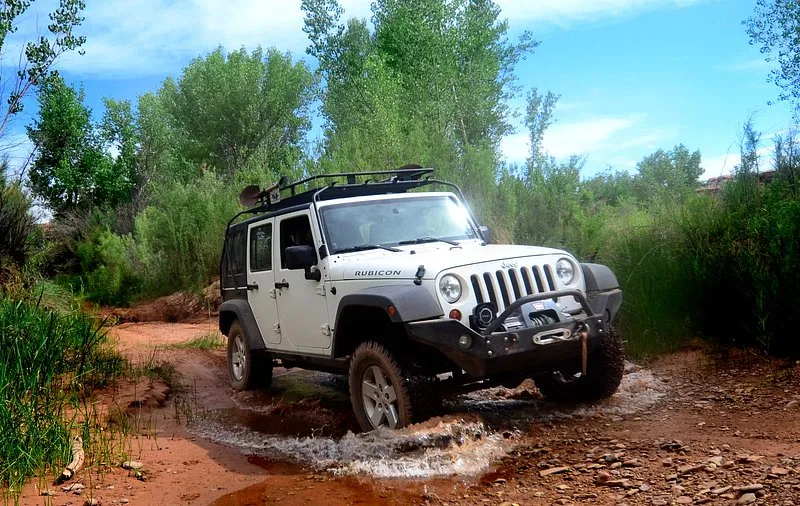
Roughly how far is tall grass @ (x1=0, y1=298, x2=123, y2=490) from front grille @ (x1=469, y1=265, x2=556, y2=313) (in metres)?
3.05

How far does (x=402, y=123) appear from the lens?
2070 centimetres

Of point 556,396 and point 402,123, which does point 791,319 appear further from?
point 402,123

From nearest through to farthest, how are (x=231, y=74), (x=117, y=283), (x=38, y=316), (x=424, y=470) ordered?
(x=424, y=470) < (x=38, y=316) < (x=117, y=283) < (x=231, y=74)

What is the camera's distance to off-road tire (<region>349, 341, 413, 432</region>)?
496 cm

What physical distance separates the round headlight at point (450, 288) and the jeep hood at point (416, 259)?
7 centimetres

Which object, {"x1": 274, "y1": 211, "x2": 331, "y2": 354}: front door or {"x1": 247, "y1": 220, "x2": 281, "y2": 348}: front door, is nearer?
{"x1": 274, "y1": 211, "x2": 331, "y2": 354}: front door

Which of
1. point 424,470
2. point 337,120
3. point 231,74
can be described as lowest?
point 424,470

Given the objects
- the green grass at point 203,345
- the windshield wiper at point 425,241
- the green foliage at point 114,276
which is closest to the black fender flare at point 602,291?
the windshield wiper at point 425,241

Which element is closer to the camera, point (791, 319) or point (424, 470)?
point (424, 470)

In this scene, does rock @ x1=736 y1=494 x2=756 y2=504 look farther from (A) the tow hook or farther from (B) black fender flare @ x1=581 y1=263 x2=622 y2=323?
(B) black fender flare @ x1=581 y1=263 x2=622 y2=323

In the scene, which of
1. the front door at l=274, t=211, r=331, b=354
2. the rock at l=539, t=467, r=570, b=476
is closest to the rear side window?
the front door at l=274, t=211, r=331, b=354

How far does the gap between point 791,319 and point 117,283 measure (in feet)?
67.2

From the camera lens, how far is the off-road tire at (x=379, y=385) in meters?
4.96

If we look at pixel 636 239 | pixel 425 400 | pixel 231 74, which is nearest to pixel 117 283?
pixel 231 74
